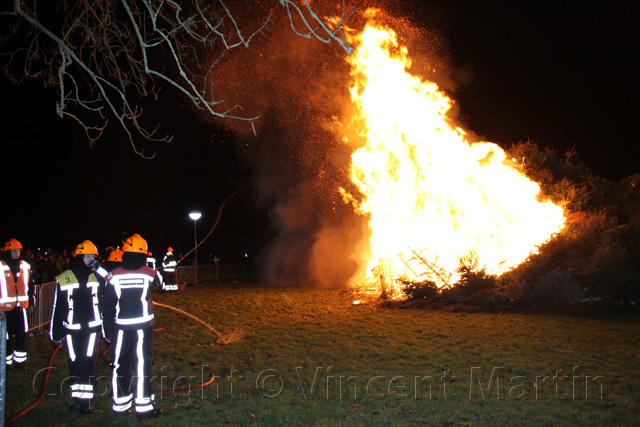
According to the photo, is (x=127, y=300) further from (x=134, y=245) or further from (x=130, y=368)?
(x=130, y=368)

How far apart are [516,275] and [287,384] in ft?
30.6

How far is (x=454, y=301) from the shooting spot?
13211 millimetres

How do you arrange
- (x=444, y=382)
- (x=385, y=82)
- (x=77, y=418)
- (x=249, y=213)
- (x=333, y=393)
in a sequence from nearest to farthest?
1. (x=77, y=418)
2. (x=333, y=393)
3. (x=444, y=382)
4. (x=385, y=82)
5. (x=249, y=213)

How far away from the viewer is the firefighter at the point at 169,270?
57.1ft

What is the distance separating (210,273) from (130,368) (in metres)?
20.1

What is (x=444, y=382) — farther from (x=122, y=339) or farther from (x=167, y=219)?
(x=167, y=219)

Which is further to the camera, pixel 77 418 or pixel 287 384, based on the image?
pixel 287 384

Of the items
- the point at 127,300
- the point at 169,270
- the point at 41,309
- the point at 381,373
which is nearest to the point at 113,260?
the point at 127,300

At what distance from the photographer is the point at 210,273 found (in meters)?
24.7

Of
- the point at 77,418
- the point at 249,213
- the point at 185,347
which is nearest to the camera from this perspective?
the point at 77,418

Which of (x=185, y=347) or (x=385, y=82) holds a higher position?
(x=385, y=82)

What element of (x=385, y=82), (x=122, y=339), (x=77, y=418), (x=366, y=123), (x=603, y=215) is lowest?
(x=77, y=418)

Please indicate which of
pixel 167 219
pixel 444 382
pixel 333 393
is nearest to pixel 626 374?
pixel 444 382

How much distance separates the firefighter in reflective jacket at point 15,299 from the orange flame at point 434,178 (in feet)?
36.3
